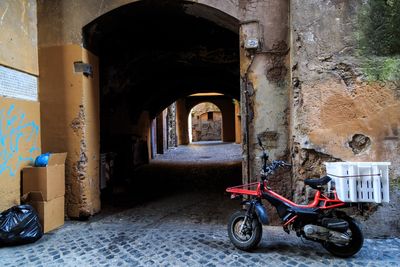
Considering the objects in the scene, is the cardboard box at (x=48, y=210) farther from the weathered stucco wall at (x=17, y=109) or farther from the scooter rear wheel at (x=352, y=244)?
the scooter rear wheel at (x=352, y=244)

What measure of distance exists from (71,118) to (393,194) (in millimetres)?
4394

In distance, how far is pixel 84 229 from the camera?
14.2 feet

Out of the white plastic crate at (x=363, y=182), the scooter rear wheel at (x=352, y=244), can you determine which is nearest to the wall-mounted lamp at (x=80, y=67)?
the white plastic crate at (x=363, y=182)

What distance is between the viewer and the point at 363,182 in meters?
3.14

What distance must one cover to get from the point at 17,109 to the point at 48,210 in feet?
4.54

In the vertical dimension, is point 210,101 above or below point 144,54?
above

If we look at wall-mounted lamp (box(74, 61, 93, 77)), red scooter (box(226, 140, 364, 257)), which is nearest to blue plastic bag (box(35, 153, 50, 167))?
wall-mounted lamp (box(74, 61, 93, 77))

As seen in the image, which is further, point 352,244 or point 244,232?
point 244,232

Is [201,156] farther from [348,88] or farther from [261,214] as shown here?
[261,214]

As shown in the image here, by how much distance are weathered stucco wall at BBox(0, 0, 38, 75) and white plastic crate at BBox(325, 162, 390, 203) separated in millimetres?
4142

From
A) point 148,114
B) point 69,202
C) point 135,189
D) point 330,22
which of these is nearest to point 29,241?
point 69,202

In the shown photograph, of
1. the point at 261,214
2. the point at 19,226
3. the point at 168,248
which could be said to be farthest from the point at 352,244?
the point at 19,226

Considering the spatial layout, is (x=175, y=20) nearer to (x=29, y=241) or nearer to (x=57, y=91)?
(x=57, y=91)

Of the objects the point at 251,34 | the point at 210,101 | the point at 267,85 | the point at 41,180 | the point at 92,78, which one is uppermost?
the point at 210,101
